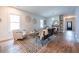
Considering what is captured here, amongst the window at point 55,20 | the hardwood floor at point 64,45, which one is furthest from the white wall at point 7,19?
the hardwood floor at point 64,45

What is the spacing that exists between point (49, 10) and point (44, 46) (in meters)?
0.85

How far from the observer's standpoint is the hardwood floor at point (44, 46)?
2508 mm

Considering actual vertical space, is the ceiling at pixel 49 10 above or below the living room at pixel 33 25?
above

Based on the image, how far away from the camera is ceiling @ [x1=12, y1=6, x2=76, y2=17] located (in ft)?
8.22

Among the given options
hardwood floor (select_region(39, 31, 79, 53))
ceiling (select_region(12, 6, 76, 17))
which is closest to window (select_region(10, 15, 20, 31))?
ceiling (select_region(12, 6, 76, 17))

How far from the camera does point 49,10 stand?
258 centimetres

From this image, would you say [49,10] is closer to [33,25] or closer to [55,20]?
[55,20]

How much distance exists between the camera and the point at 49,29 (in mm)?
2689

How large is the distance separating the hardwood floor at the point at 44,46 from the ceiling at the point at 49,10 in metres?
0.52

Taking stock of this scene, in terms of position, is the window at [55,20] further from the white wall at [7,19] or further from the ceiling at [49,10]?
the white wall at [7,19]
